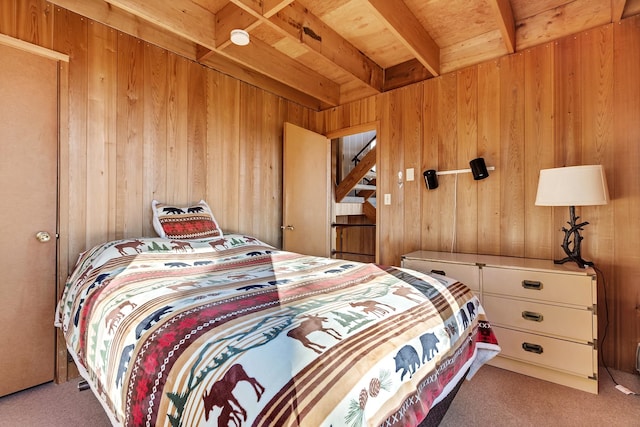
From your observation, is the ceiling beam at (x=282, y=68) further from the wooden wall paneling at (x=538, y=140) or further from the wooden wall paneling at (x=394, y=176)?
the wooden wall paneling at (x=538, y=140)

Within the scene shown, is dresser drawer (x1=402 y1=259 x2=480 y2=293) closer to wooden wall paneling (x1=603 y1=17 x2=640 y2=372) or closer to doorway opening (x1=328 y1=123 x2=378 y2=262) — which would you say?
wooden wall paneling (x1=603 y1=17 x2=640 y2=372)

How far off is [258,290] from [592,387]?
6.85ft

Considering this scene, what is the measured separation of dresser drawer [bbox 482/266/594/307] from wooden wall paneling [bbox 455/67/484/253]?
547 millimetres

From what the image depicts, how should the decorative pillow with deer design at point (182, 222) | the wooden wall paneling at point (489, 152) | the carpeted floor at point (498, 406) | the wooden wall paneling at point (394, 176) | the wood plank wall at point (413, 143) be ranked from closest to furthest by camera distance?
the carpeted floor at point (498, 406)
the wood plank wall at point (413, 143)
the decorative pillow with deer design at point (182, 222)
the wooden wall paneling at point (489, 152)
the wooden wall paneling at point (394, 176)

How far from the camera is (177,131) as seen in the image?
8.29 ft

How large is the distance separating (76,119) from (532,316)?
329 centimetres

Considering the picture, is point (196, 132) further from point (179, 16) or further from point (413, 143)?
point (413, 143)

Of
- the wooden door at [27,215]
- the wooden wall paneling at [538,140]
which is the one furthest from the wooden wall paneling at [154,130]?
the wooden wall paneling at [538,140]

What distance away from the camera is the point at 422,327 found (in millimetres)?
1033

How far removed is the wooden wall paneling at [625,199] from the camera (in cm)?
201

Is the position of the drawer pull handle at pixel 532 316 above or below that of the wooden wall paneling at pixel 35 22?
below

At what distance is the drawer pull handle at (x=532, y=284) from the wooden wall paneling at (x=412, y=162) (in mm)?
1041

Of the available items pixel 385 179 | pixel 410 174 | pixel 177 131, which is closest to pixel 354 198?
pixel 385 179

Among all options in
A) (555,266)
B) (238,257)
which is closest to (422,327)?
(238,257)
